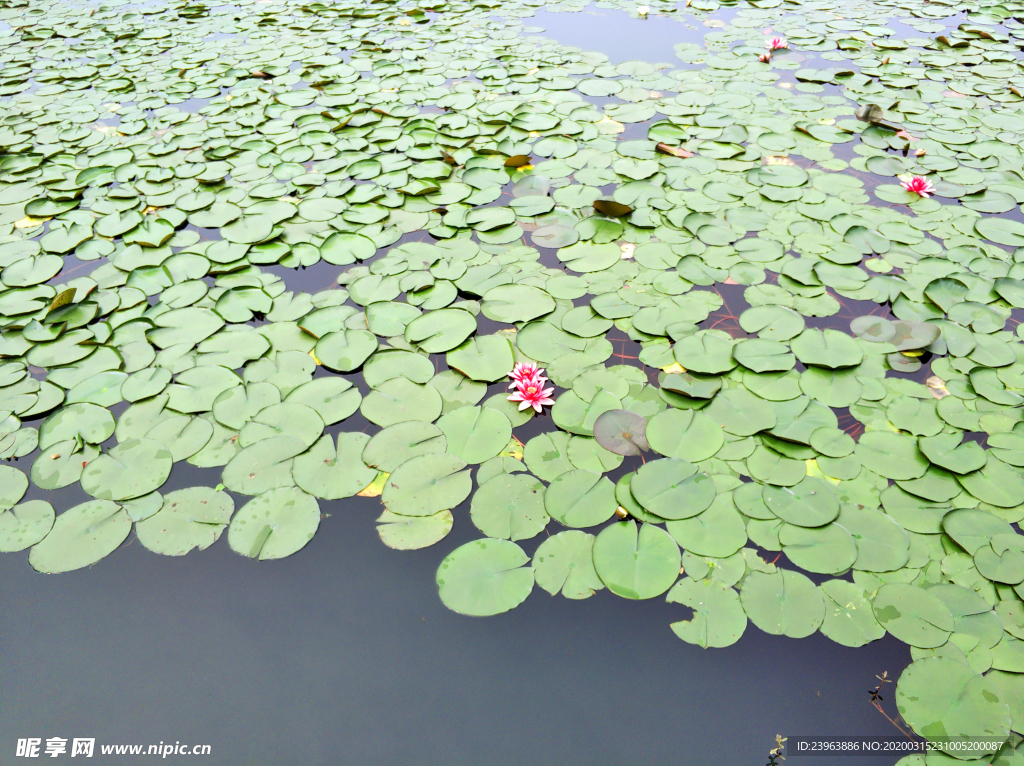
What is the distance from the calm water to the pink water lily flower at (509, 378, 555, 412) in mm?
686

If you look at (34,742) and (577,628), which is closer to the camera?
(34,742)

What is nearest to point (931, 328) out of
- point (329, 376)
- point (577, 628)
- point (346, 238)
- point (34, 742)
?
→ point (577, 628)

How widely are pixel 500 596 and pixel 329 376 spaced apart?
4.48ft

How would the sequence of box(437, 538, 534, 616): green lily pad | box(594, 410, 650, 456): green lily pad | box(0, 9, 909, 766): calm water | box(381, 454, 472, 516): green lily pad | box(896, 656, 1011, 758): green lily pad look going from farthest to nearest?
box(594, 410, 650, 456): green lily pad
box(381, 454, 472, 516): green lily pad
box(437, 538, 534, 616): green lily pad
box(0, 9, 909, 766): calm water
box(896, 656, 1011, 758): green lily pad

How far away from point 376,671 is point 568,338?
1.72m

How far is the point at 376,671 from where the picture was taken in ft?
6.08

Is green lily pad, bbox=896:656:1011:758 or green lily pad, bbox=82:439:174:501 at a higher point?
green lily pad, bbox=82:439:174:501

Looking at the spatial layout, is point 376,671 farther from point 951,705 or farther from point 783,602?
point 951,705

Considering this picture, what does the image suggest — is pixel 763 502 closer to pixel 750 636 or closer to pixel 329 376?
pixel 750 636

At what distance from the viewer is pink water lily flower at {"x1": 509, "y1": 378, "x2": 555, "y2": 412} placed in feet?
8.10

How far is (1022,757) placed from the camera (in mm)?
1574

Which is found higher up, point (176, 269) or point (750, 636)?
point (176, 269)

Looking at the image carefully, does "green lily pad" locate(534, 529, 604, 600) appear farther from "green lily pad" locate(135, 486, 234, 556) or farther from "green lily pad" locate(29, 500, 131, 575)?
"green lily pad" locate(29, 500, 131, 575)

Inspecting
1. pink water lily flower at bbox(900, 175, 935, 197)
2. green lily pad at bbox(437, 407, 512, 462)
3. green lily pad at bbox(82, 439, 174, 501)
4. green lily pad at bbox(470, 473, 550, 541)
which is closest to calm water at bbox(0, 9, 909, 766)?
green lily pad at bbox(470, 473, 550, 541)
